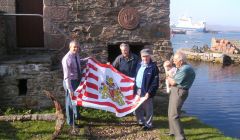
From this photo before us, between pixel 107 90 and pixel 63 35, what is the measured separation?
7.29 ft

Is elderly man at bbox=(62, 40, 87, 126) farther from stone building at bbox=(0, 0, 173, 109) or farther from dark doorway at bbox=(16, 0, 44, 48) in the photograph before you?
dark doorway at bbox=(16, 0, 44, 48)

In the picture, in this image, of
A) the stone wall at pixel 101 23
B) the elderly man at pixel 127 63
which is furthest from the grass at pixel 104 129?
the stone wall at pixel 101 23

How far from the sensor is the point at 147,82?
26.7 ft


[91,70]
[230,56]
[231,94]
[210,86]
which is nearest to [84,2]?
[91,70]

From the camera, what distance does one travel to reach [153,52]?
10.5m

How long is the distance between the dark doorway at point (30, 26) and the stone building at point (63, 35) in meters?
0.04

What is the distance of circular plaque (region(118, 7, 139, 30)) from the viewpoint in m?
10.0

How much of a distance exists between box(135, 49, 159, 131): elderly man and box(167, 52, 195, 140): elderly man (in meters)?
0.70

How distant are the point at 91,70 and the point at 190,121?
9.18 feet

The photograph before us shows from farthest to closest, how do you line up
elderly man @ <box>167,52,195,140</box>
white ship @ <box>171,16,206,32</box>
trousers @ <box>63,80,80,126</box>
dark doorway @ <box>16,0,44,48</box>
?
white ship @ <box>171,16,206,32</box>, dark doorway @ <box>16,0,44,48</box>, trousers @ <box>63,80,80,126</box>, elderly man @ <box>167,52,195,140</box>

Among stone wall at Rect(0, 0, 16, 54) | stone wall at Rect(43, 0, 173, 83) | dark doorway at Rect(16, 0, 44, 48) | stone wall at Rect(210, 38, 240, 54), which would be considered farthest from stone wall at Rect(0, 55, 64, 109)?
stone wall at Rect(210, 38, 240, 54)

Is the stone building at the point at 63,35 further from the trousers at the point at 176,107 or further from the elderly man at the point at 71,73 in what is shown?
the trousers at the point at 176,107

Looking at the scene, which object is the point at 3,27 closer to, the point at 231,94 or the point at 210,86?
the point at 231,94

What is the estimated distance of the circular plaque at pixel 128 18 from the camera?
1005 cm
